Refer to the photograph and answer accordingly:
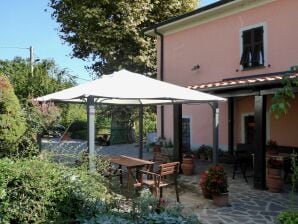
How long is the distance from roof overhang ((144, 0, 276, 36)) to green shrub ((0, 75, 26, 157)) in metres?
7.87

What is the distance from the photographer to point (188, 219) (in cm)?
448

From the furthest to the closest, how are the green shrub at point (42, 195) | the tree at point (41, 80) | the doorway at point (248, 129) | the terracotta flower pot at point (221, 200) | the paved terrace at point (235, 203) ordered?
the tree at point (41, 80)
the doorway at point (248, 129)
the terracotta flower pot at point (221, 200)
the paved terrace at point (235, 203)
the green shrub at point (42, 195)

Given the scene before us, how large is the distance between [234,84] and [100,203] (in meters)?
5.93

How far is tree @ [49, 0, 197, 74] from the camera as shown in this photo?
18.8 meters

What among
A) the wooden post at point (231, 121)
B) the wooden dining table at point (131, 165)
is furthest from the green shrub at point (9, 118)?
the wooden post at point (231, 121)

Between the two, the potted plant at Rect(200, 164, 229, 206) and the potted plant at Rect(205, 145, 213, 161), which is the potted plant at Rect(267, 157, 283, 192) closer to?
the potted plant at Rect(200, 164, 229, 206)

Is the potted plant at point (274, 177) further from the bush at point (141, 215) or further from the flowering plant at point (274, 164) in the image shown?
the bush at point (141, 215)

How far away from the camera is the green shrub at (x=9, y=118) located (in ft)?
31.3

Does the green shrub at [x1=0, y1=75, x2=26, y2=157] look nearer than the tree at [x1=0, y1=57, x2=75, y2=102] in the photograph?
Yes

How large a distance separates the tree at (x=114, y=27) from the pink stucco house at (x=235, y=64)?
2484mm

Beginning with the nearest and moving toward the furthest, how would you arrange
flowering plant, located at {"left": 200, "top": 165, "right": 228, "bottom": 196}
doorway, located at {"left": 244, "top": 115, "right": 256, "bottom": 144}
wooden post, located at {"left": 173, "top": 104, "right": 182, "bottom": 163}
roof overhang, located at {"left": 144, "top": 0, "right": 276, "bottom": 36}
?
flowering plant, located at {"left": 200, "top": 165, "right": 228, "bottom": 196}, wooden post, located at {"left": 173, "top": 104, "right": 182, "bottom": 163}, roof overhang, located at {"left": 144, "top": 0, "right": 276, "bottom": 36}, doorway, located at {"left": 244, "top": 115, "right": 256, "bottom": 144}

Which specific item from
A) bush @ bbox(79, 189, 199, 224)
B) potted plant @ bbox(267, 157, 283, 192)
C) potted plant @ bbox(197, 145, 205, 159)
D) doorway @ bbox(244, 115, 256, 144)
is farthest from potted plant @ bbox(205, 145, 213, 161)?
bush @ bbox(79, 189, 199, 224)

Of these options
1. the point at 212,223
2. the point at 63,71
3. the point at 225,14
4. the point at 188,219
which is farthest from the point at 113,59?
the point at 188,219

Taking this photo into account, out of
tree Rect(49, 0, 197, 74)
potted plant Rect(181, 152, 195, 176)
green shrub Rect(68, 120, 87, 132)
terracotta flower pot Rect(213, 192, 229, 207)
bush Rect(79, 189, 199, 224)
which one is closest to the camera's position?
bush Rect(79, 189, 199, 224)
